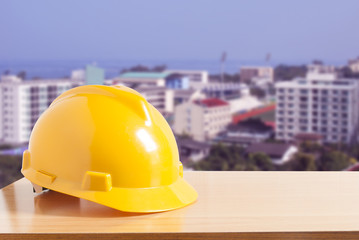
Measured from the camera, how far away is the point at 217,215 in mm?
721

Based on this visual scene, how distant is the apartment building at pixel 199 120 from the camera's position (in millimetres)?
4117

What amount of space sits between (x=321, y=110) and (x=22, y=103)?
2.61 m

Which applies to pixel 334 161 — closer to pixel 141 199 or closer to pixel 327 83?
pixel 327 83

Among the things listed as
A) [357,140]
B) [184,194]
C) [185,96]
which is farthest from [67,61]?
[184,194]

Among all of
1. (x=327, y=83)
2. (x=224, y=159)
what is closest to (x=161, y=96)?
(x=224, y=159)

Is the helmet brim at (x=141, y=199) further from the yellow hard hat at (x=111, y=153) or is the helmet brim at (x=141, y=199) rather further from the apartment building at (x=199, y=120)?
the apartment building at (x=199, y=120)

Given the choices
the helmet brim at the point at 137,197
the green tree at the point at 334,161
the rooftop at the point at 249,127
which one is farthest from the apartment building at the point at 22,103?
the helmet brim at the point at 137,197

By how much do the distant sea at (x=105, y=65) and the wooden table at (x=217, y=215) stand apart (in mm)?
2889

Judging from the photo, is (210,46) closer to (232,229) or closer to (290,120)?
(290,120)

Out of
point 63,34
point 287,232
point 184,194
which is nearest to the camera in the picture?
point 287,232

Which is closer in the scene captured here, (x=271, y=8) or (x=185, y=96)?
(x=271, y=8)

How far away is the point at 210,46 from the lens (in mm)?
3861

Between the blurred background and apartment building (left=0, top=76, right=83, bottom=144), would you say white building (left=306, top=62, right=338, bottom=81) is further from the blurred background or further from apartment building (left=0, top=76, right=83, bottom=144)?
apartment building (left=0, top=76, right=83, bottom=144)

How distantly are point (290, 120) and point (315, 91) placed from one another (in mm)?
331
